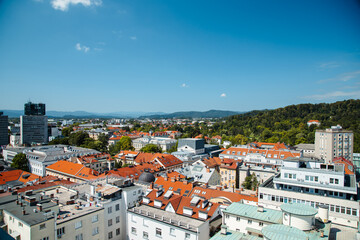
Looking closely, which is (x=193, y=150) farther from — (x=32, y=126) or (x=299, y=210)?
(x=32, y=126)

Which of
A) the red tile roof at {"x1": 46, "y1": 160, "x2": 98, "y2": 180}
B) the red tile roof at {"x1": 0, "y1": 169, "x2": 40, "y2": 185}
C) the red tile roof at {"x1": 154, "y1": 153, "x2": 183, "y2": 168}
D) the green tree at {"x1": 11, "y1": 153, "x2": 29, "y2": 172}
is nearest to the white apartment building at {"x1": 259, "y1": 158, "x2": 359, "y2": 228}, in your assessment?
the red tile roof at {"x1": 46, "y1": 160, "x2": 98, "y2": 180}

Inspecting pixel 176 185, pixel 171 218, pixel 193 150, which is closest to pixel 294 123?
pixel 193 150

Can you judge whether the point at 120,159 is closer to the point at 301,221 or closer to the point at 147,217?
the point at 147,217

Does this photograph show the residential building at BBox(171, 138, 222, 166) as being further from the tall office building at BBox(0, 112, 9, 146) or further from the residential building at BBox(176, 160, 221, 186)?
the tall office building at BBox(0, 112, 9, 146)

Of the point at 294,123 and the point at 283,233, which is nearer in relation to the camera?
the point at 283,233

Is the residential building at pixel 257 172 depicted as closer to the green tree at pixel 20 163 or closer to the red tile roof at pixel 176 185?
the red tile roof at pixel 176 185

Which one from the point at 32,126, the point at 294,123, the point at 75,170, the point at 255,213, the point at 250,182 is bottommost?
the point at 250,182
